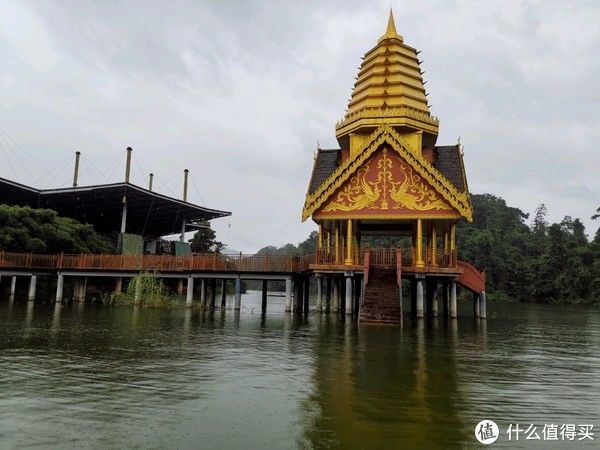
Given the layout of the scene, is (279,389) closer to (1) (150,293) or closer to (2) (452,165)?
(2) (452,165)

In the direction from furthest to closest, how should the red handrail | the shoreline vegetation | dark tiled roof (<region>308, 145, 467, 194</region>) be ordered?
1. the shoreline vegetation
2. dark tiled roof (<region>308, 145, 467, 194</region>)
3. the red handrail

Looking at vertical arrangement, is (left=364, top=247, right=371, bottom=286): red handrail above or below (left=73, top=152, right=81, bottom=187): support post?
below

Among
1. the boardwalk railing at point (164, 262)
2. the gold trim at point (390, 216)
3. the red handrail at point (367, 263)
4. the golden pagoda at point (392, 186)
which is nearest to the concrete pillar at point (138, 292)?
the boardwalk railing at point (164, 262)

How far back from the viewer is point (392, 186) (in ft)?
78.5

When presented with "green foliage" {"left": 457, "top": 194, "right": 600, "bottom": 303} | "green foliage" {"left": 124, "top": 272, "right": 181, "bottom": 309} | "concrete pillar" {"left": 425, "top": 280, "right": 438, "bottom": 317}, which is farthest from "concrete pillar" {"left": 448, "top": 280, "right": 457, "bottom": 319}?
"green foliage" {"left": 457, "top": 194, "right": 600, "bottom": 303}

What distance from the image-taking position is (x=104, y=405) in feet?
23.1

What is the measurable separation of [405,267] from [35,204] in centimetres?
3677

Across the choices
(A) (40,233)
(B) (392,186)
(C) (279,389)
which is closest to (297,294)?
(B) (392,186)

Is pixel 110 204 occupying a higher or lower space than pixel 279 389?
higher

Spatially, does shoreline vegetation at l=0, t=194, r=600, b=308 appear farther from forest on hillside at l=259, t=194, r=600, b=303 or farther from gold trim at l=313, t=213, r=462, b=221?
gold trim at l=313, t=213, r=462, b=221

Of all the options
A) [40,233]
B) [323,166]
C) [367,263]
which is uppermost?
[323,166]

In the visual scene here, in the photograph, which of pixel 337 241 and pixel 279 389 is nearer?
pixel 279 389

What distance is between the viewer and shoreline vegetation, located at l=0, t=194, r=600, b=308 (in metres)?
33.4

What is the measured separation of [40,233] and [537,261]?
5740cm
